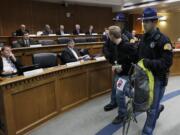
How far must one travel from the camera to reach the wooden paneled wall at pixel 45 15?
878 cm

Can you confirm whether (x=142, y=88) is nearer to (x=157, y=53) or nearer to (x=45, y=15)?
(x=157, y=53)

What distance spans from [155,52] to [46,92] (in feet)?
5.33

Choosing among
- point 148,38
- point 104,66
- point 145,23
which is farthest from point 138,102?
point 104,66

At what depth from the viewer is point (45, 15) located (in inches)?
392

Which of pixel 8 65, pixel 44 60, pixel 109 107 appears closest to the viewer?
pixel 109 107

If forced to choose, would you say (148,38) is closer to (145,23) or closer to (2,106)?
(145,23)

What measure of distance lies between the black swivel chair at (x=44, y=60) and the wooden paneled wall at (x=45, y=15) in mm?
5546

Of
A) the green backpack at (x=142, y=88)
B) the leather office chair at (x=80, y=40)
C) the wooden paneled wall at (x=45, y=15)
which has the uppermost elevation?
the wooden paneled wall at (x=45, y=15)

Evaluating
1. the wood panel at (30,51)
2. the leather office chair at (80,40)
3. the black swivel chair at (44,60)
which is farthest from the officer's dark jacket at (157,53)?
the leather office chair at (80,40)

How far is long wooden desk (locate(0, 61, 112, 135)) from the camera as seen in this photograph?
2.50 metres

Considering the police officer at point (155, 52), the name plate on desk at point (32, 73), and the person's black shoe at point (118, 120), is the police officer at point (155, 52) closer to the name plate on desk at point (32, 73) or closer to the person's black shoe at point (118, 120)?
the person's black shoe at point (118, 120)

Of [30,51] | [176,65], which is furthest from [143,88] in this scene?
[30,51]

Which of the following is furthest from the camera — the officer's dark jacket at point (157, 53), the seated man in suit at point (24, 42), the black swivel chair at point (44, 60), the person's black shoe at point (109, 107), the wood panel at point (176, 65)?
the seated man in suit at point (24, 42)

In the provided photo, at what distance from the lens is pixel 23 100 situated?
266cm
